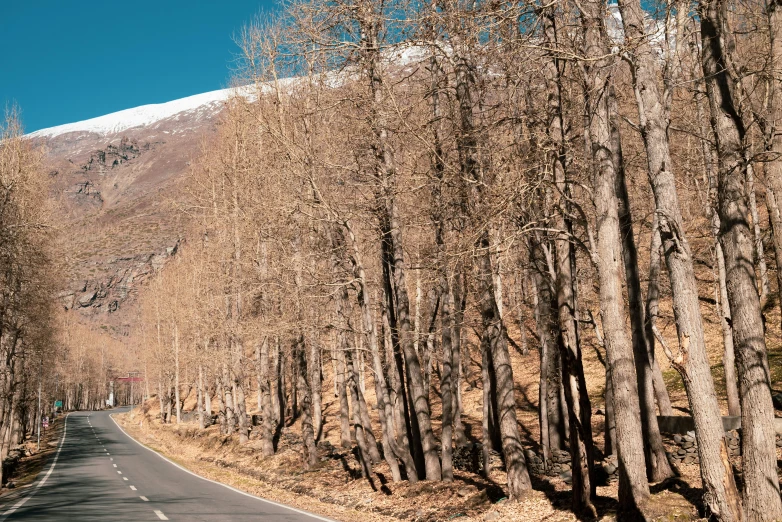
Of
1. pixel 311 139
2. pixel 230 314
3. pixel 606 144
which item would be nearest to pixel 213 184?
pixel 230 314

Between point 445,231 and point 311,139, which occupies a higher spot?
point 311,139

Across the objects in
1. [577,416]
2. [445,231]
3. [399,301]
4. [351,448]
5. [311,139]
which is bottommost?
[351,448]

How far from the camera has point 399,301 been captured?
15930 mm

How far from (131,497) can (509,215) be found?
43.0 feet

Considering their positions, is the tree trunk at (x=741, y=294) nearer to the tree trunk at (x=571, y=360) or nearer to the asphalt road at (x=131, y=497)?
the tree trunk at (x=571, y=360)

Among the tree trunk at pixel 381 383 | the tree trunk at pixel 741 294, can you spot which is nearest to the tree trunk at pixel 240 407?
the tree trunk at pixel 381 383

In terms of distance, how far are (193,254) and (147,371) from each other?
35.2 metres

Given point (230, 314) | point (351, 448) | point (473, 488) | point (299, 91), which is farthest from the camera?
point (230, 314)

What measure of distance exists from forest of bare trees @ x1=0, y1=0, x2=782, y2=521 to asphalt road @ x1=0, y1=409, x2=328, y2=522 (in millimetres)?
3575

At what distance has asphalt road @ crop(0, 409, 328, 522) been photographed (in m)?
13.3

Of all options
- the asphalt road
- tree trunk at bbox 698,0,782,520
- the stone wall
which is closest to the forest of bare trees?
tree trunk at bbox 698,0,782,520

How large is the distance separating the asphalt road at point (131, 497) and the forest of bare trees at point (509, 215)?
141 inches

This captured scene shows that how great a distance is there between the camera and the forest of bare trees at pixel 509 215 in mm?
8102

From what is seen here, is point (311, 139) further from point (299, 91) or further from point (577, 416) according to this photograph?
point (577, 416)
